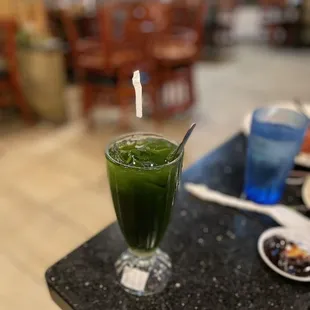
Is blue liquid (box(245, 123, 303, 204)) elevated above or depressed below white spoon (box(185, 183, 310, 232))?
above

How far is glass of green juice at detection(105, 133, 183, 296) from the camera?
0.64m

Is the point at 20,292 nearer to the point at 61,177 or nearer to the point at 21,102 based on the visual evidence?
the point at 61,177

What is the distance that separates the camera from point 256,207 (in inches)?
35.3

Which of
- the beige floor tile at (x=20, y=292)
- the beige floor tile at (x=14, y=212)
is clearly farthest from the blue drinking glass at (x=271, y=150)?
the beige floor tile at (x=14, y=212)


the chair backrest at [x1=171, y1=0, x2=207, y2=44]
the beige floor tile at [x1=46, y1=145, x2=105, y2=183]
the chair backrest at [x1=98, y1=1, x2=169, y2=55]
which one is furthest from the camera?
the chair backrest at [x1=171, y1=0, x2=207, y2=44]

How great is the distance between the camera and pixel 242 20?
5.95m

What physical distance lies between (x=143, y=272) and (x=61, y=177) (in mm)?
1719

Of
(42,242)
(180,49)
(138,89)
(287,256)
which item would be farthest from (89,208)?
(180,49)

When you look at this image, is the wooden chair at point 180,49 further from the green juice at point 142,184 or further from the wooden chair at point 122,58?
the green juice at point 142,184

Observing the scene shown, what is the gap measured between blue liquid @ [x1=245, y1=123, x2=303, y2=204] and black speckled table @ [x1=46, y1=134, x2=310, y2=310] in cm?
6

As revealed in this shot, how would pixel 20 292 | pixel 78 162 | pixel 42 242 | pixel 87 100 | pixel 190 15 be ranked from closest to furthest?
pixel 20 292, pixel 42 242, pixel 78 162, pixel 87 100, pixel 190 15

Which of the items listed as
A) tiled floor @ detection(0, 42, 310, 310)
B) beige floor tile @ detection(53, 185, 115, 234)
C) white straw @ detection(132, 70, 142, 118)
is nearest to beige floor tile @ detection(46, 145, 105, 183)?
tiled floor @ detection(0, 42, 310, 310)

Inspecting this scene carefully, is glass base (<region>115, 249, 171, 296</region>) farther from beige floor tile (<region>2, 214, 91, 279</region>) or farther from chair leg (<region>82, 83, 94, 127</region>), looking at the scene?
chair leg (<region>82, 83, 94, 127</region>)

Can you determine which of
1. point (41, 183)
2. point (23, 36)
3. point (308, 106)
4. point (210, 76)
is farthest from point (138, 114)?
point (210, 76)
